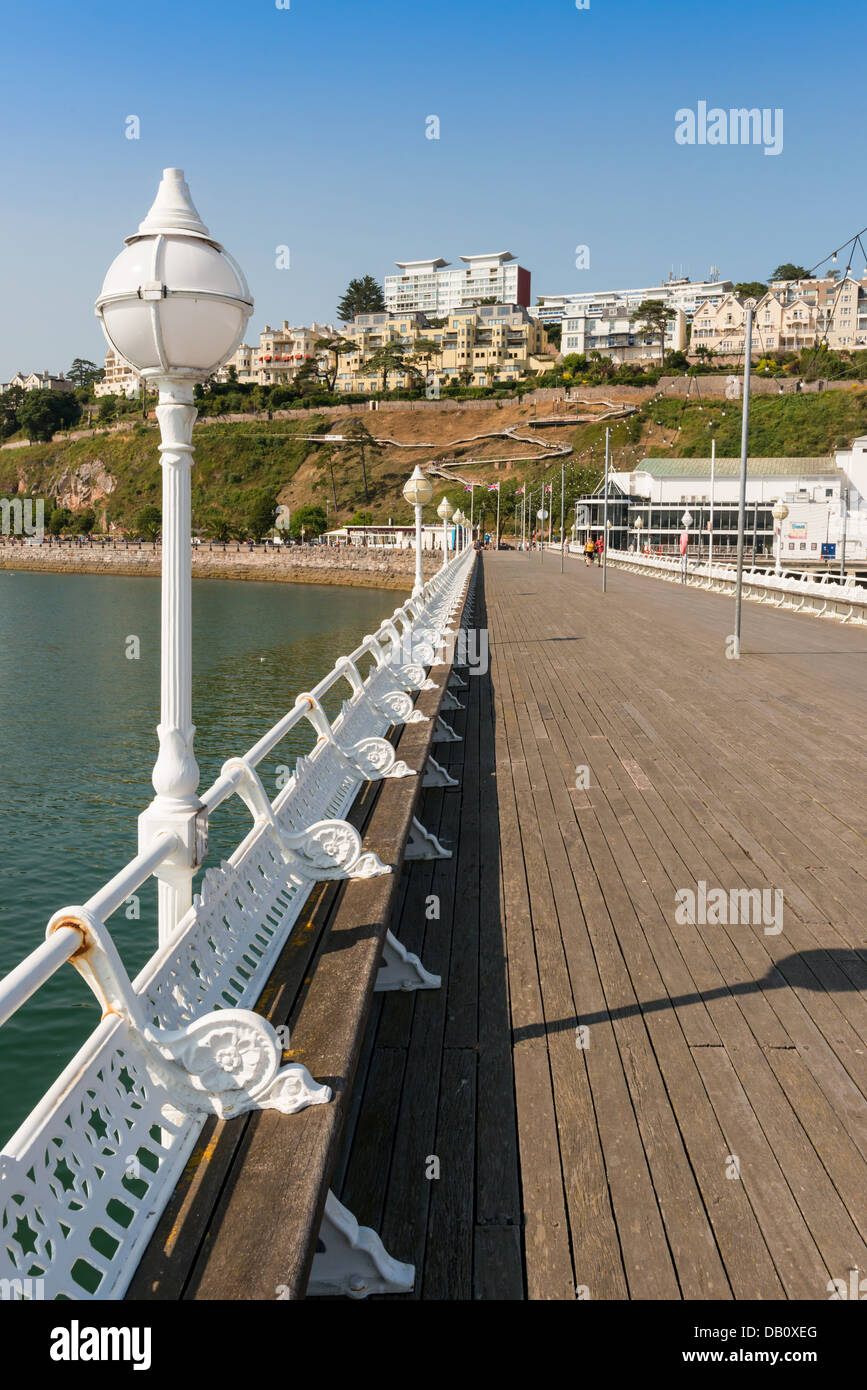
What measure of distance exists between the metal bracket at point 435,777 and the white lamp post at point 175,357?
4.67 meters

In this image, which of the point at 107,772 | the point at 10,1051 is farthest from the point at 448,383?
the point at 10,1051

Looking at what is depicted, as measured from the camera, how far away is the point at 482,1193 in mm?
3432

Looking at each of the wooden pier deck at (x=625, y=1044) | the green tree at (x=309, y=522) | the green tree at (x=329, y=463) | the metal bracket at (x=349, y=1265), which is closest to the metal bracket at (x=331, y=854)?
the wooden pier deck at (x=625, y=1044)

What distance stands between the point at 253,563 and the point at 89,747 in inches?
3170

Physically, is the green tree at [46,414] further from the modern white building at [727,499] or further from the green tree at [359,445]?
the modern white building at [727,499]

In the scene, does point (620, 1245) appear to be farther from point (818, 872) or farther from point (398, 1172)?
point (818, 872)

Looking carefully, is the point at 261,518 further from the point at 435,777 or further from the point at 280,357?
the point at 435,777

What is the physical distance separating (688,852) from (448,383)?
579 feet

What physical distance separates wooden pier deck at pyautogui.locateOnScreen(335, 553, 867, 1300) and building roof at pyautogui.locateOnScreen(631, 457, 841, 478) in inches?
3114

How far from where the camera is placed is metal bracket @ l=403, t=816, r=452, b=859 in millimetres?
6809

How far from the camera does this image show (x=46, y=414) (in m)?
171

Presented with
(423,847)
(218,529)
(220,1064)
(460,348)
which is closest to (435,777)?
(423,847)
